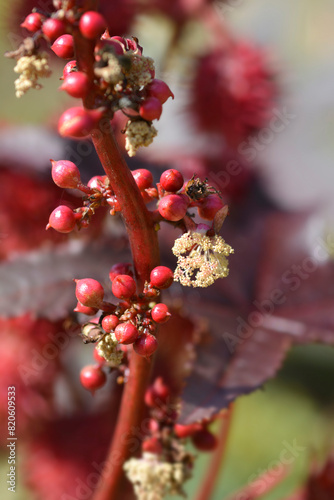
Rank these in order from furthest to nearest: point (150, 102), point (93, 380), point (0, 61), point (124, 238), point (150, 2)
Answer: point (0, 61) < point (150, 2) < point (124, 238) < point (93, 380) < point (150, 102)

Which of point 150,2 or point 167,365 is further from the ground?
point 150,2

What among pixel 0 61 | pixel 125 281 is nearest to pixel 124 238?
pixel 125 281

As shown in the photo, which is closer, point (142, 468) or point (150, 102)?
point (150, 102)

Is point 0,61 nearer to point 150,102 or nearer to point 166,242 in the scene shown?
point 166,242

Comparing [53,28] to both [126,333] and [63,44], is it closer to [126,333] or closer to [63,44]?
[63,44]

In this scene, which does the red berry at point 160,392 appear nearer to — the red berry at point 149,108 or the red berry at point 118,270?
the red berry at point 118,270

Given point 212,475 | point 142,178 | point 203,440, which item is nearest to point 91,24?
point 142,178

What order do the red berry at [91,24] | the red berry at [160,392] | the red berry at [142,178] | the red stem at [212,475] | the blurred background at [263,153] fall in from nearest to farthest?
1. the red berry at [91,24]
2. the red berry at [142,178]
3. the red berry at [160,392]
4. the red stem at [212,475]
5. the blurred background at [263,153]

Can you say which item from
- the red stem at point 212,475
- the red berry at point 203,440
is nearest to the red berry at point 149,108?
the red berry at point 203,440
